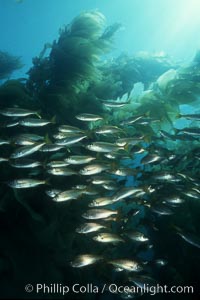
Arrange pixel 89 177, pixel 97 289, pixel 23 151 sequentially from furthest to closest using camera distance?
1. pixel 89 177
2. pixel 97 289
3. pixel 23 151

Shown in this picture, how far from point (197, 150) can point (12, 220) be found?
452cm

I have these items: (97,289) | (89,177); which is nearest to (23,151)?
(89,177)

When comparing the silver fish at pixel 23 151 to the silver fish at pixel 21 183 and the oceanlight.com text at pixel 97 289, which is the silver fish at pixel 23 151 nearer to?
the silver fish at pixel 21 183

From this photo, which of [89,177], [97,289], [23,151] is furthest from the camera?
[89,177]

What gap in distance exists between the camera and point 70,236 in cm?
638

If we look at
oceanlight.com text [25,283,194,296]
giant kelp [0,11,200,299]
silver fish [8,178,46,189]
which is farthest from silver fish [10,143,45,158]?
oceanlight.com text [25,283,194,296]

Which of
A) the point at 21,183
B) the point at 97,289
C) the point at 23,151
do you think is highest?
the point at 23,151

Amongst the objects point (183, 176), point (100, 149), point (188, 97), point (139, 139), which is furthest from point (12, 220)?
point (188, 97)

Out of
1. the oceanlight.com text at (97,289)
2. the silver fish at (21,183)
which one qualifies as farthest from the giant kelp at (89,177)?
the silver fish at (21,183)

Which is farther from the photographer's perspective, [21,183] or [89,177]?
[89,177]

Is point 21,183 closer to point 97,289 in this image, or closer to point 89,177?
point 89,177

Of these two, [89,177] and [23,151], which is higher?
[23,151]

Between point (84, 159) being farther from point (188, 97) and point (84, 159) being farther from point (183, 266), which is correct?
point (188, 97)

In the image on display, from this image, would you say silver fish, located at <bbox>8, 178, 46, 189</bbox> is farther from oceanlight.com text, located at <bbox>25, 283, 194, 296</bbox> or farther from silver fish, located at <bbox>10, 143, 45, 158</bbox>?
oceanlight.com text, located at <bbox>25, 283, 194, 296</bbox>
